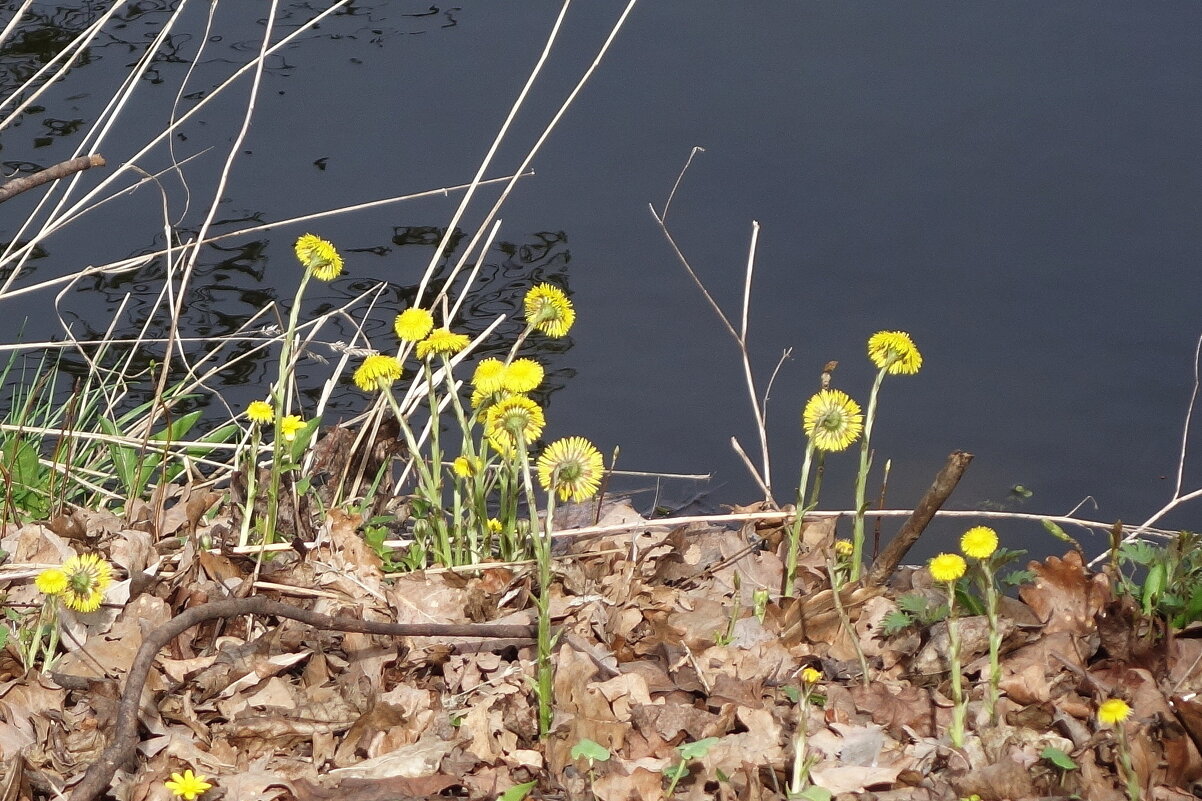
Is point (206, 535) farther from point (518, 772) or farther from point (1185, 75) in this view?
point (1185, 75)

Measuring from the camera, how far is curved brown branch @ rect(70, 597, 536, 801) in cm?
199

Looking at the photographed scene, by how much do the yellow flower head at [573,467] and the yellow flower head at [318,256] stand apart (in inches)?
27.8

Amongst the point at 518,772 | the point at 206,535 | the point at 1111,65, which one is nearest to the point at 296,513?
the point at 206,535

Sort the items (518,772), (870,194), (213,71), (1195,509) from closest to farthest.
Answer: (518,772) < (1195,509) < (870,194) < (213,71)

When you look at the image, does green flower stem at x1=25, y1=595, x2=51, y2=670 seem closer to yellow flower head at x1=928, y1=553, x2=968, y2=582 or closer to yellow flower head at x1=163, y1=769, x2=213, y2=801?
yellow flower head at x1=163, y1=769, x2=213, y2=801

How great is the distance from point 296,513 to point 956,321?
7.51ft

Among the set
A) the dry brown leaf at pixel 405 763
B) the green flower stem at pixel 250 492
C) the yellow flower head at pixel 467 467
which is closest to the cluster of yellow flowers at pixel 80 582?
the green flower stem at pixel 250 492

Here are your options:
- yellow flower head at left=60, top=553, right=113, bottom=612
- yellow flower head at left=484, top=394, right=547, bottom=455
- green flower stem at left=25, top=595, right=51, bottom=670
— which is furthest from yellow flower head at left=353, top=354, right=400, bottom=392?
green flower stem at left=25, top=595, right=51, bottom=670

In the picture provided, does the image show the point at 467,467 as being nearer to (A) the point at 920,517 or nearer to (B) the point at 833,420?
(B) the point at 833,420

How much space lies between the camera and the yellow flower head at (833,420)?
2404mm

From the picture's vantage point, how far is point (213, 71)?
5199 mm

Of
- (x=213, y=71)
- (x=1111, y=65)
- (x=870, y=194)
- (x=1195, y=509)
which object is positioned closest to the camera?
(x=1195, y=509)

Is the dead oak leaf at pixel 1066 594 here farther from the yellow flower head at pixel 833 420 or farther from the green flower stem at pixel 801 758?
the green flower stem at pixel 801 758

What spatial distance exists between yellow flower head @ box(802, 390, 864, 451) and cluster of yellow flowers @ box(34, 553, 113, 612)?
142 cm
